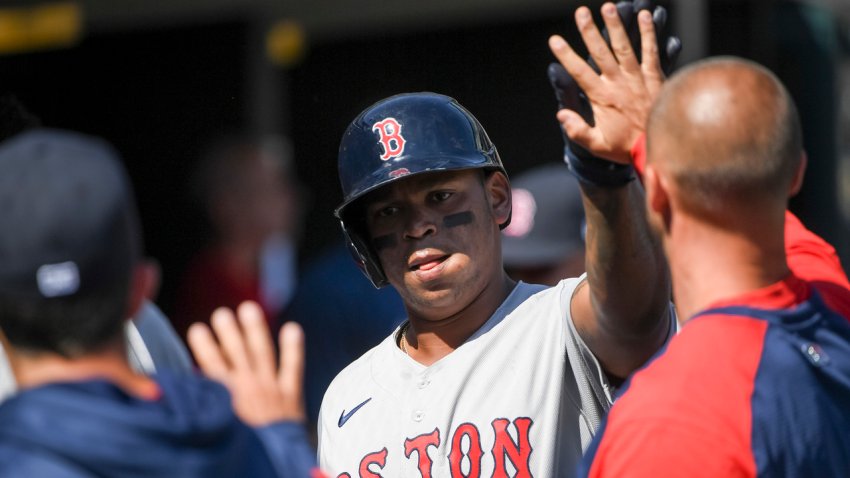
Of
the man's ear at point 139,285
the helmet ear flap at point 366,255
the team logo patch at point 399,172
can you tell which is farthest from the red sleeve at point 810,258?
the man's ear at point 139,285

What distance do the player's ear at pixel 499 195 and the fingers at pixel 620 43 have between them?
72cm

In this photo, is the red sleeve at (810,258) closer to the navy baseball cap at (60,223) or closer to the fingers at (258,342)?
the fingers at (258,342)

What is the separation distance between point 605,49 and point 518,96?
458cm

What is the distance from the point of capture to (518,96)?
7.27m

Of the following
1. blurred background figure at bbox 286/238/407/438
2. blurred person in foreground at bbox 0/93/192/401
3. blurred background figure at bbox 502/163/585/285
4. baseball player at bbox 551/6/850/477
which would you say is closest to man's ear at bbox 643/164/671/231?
baseball player at bbox 551/6/850/477

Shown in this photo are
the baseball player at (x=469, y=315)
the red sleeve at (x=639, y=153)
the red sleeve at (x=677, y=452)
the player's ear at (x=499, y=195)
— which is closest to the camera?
the red sleeve at (x=677, y=452)

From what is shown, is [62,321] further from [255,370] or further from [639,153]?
[639,153]

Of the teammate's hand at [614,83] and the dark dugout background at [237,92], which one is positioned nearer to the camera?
the teammate's hand at [614,83]

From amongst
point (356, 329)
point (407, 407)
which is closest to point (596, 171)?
point (407, 407)

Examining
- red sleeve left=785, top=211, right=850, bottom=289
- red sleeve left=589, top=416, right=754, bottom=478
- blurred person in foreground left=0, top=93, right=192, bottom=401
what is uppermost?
blurred person in foreground left=0, top=93, right=192, bottom=401

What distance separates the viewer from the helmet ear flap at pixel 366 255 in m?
3.40

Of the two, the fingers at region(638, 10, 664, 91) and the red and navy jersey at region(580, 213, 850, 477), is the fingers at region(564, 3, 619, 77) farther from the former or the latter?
the red and navy jersey at region(580, 213, 850, 477)

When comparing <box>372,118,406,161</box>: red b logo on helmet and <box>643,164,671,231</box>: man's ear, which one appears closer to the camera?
<box>643,164,671,231</box>: man's ear

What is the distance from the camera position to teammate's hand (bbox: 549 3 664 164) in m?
2.67
